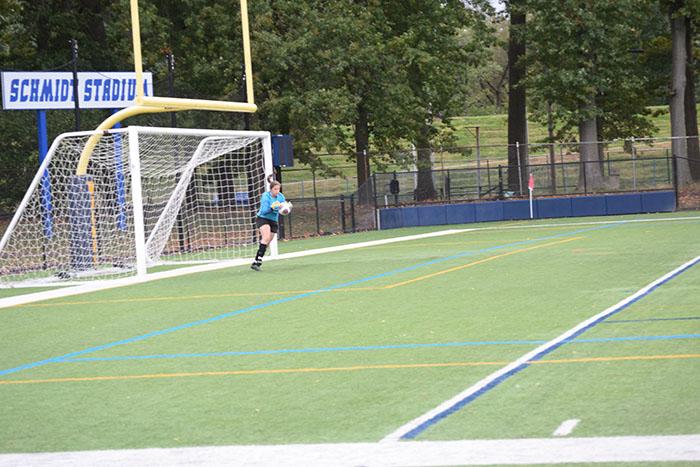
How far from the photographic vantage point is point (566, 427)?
24.9 ft

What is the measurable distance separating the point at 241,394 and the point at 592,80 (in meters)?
39.3

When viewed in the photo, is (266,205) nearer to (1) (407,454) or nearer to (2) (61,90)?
(2) (61,90)

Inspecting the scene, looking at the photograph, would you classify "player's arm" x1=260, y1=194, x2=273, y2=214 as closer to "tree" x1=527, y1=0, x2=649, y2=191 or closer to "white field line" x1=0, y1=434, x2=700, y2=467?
"white field line" x1=0, y1=434, x2=700, y2=467

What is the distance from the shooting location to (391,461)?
699 cm

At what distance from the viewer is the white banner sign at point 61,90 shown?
28469 millimetres

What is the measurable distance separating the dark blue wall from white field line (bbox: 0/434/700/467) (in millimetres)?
33676

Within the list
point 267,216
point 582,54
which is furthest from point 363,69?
point 267,216

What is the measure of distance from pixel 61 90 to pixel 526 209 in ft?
60.2

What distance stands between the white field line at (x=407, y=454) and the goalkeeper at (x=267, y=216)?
48.8 feet

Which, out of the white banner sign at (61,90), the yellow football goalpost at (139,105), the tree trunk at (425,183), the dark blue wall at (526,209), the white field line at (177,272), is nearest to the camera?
the white field line at (177,272)

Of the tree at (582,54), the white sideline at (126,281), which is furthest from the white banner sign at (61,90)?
the tree at (582,54)

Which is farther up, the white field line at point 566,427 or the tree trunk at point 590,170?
the tree trunk at point 590,170

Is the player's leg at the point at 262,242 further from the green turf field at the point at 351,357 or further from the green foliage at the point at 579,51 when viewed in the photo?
the green foliage at the point at 579,51

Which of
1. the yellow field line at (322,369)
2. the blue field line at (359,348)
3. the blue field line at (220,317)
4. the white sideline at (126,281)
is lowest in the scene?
the yellow field line at (322,369)
